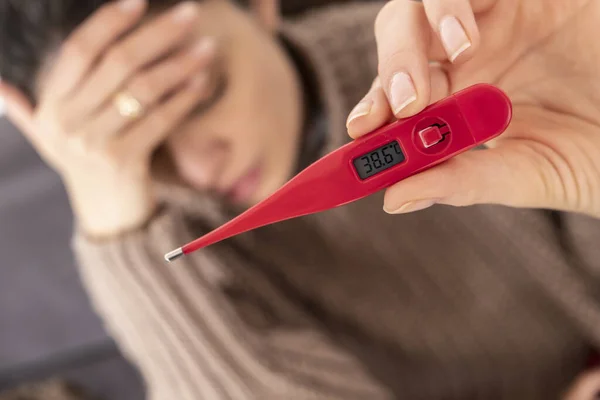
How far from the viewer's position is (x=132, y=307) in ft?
2.26

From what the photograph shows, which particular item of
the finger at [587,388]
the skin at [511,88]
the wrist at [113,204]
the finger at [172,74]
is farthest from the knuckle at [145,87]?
the finger at [587,388]

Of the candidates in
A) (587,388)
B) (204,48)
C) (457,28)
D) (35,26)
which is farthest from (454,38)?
(587,388)

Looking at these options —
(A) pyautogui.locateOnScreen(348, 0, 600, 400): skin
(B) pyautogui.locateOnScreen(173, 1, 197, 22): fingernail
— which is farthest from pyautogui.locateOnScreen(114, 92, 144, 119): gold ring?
(A) pyautogui.locateOnScreen(348, 0, 600, 400): skin

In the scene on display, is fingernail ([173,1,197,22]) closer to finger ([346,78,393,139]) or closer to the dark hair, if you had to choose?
the dark hair

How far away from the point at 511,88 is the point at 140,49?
0.40m

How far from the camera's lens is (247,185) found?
70cm

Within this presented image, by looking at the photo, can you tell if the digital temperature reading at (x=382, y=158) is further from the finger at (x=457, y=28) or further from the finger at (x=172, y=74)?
the finger at (x=172, y=74)

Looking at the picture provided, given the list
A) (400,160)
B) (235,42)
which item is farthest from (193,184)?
(400,160)

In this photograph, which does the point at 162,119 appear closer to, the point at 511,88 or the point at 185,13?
the point at 185,13

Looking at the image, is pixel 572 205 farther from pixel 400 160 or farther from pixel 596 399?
pixel 596 399

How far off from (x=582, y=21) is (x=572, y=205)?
0.42ft

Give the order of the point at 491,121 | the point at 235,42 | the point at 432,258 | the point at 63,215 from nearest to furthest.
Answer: the point at 491,121, the point at 235,42, the point at 432,258, the point at 63,215

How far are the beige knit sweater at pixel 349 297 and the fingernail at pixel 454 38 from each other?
10.5 inches

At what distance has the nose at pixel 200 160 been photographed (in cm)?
65
